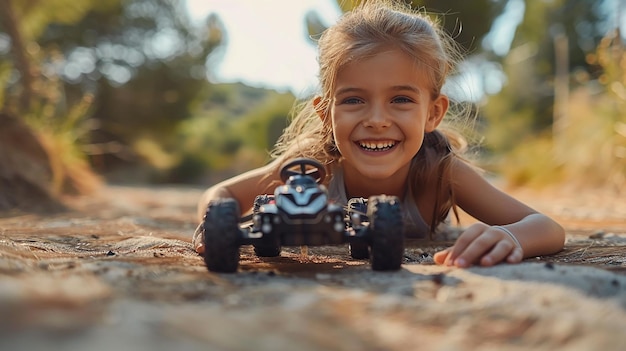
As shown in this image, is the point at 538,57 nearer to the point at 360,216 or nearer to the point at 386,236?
the point at 360,216

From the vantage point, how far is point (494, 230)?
2.17 m

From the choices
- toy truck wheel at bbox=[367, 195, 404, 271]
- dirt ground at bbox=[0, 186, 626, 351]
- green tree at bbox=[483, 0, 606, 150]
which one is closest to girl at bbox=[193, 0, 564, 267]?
toy truck wheel at bbox=[367, 195, 404, 271]

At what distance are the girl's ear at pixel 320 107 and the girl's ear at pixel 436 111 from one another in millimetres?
535

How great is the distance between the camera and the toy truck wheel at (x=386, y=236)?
189cm

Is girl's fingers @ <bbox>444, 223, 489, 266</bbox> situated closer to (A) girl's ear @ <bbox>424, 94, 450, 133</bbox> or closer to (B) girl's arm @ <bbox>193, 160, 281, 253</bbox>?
(A) girl's ear @ <bbox>424, 94, 450, 133</bbox>

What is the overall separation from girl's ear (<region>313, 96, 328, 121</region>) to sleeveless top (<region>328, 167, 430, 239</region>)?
30cm

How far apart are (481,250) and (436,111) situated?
1237mm

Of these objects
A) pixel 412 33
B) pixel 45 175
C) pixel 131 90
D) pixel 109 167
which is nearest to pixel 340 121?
pixel 412 33

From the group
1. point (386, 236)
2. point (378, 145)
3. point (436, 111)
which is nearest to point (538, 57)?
point (436, 111)

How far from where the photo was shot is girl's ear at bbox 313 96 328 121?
10.2 ft

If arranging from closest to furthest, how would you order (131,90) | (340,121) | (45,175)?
(340,121) < (45,175) < (131,90)

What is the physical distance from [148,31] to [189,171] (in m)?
6.49

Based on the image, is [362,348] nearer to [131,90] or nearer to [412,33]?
[412,33]

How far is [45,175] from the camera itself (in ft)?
20.8
